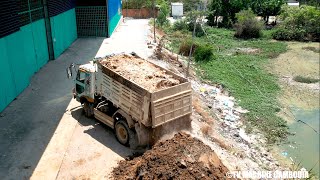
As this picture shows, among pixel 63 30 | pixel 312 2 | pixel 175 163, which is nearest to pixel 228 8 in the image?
pixel 312 2

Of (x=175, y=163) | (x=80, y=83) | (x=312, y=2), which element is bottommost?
(x=175, y=163)

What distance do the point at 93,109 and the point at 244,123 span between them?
630cm

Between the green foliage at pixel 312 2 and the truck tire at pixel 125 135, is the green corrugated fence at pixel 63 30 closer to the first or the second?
the truck tire at pixel 125 135

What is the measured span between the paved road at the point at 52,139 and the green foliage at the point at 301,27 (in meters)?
21.9

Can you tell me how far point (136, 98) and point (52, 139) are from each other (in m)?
3.23

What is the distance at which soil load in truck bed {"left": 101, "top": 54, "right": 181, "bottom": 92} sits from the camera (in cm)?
974

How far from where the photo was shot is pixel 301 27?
3075 cm

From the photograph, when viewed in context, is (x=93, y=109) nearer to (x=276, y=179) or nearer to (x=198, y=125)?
(x=198, y=125)

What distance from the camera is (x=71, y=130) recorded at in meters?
11.1

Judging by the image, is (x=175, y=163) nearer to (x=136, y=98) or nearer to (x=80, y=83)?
(x=136, y=98)

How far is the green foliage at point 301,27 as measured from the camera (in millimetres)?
30328

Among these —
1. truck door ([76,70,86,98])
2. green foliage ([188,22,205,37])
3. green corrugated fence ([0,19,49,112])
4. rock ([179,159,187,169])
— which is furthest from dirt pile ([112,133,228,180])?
green foliage ([188,22,205,37])

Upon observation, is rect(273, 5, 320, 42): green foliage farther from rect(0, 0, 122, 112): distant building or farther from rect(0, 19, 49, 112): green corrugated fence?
rect(0, 19, 49, 112): green corrugated fence

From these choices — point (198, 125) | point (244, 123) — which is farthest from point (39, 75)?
point (244, 123)
